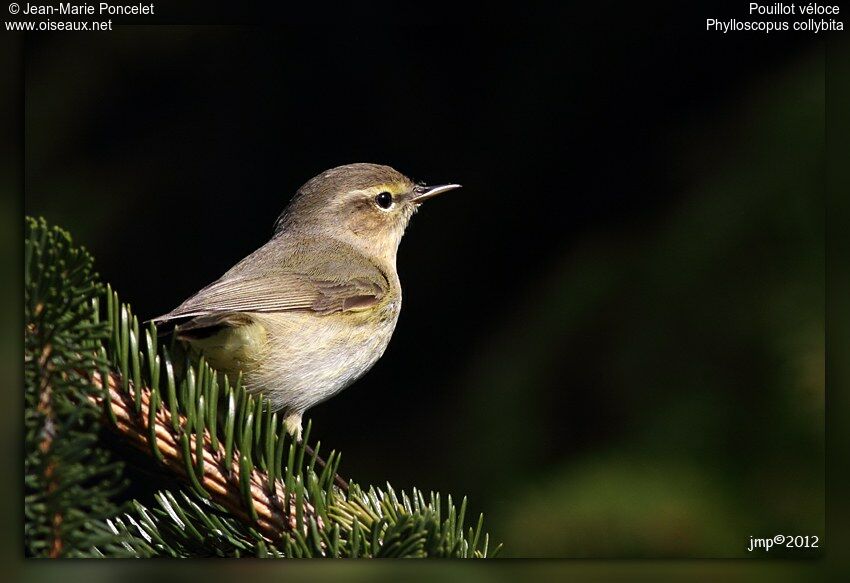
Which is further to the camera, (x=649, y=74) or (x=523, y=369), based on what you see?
(x=523, y=369)

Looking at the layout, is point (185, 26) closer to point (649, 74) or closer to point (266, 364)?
point (266, 364)

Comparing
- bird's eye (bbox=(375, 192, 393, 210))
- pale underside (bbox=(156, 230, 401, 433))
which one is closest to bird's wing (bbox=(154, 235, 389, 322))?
pale underside (bbox=(156, 230, 401, 433))

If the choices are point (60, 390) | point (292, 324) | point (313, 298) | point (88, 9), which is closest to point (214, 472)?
point (60, 390)

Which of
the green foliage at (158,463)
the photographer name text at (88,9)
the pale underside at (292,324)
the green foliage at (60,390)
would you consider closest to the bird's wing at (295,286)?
the pale underside at (292,324)

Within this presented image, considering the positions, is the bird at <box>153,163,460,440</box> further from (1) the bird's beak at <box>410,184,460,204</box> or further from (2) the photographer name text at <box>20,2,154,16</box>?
(2) the photographer name text at <box>20,2,154,16</box>

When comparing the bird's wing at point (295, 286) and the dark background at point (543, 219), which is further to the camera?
the dark background at point (543, 219)

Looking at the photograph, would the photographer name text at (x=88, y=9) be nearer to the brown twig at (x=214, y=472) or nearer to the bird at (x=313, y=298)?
the bird at (x=313, y=298)

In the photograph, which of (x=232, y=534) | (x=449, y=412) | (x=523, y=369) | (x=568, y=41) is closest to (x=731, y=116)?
(x=568, y=41)
